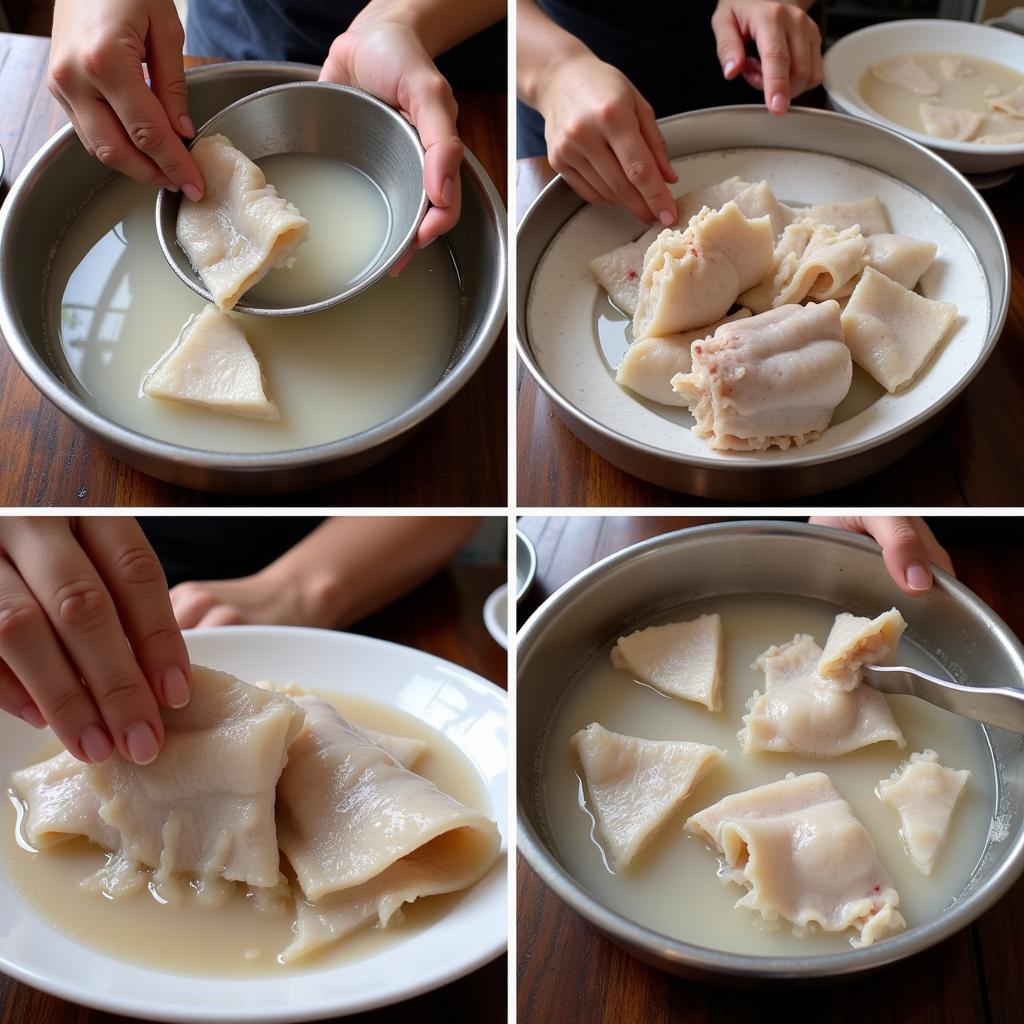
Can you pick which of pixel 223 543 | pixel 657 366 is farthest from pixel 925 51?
pixel 223 543

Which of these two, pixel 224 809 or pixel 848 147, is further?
pixel 848 147

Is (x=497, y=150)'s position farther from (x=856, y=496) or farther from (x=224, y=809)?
(x=224, y=809)

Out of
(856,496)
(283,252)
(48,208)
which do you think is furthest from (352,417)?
(856,496)

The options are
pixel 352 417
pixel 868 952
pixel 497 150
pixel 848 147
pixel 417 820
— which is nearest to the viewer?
pixel 868 952

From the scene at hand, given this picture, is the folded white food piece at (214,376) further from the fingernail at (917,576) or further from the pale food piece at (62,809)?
the fingernail at (917,576)

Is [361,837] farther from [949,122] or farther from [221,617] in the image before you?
[949,122]

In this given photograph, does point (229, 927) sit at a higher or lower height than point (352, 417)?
lower

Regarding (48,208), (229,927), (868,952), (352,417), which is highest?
(48,208)

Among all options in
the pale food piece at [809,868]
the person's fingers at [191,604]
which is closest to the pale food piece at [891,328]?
the pale food piece at [809,868]
